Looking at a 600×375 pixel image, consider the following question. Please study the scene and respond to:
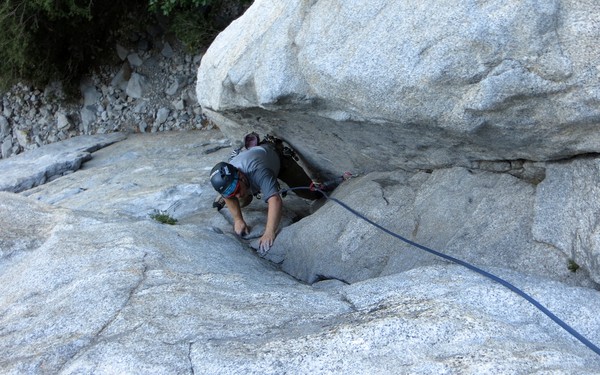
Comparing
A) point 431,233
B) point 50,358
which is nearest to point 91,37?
point 431,233

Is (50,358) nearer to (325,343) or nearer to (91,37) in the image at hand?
(325,343)

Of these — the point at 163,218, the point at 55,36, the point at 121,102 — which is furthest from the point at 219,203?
the point at 55,36

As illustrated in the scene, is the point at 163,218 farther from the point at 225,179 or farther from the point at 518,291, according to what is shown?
the point at 518,291

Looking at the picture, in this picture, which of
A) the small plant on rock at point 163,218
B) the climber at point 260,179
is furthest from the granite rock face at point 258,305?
the small plant on rock at point 163,218

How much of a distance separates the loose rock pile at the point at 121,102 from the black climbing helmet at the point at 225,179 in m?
6.10

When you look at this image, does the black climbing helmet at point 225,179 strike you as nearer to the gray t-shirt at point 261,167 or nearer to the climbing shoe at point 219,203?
the gray t-shirt at point 261,167

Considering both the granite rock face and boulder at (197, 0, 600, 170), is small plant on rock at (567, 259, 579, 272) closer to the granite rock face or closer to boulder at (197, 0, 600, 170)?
the granite rock face

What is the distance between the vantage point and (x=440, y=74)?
4.15 meters

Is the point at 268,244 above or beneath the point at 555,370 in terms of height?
beneath

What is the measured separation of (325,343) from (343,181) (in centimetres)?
389

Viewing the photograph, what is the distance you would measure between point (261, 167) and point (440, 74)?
290 cm

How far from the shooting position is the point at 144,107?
43.9 ft

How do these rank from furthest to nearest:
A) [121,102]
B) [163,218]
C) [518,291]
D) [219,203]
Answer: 1. [121,102]
2. [219,203]
3. [163,218]
4. [518,291]

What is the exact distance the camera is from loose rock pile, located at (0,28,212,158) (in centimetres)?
1302
